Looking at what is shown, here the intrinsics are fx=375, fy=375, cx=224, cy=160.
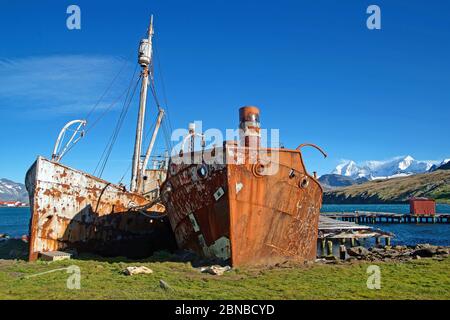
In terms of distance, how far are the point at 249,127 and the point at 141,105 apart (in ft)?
→ 38.5

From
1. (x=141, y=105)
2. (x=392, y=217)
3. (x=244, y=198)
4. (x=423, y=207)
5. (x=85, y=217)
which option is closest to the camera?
(x=244, y=198)

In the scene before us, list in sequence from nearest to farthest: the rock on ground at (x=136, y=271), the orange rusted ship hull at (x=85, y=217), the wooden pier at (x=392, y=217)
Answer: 1. the rock on ground at (x=136, y=271)
2. the orange rusted ship hull at (x=85, y=217)
3. the wooden pier at (x=392, y=217)

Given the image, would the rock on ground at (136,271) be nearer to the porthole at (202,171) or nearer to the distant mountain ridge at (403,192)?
the porthole at (202,171)

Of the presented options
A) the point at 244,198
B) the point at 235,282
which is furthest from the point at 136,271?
the point at 244,198

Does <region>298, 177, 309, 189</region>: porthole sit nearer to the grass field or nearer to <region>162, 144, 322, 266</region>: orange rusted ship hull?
<region>162, 144, 322, 266</region>: orange rusted ship hull

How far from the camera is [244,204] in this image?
39.4ft

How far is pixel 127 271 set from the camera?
10984 millimetres

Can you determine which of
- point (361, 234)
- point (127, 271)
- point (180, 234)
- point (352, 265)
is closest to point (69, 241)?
point (180, 234)

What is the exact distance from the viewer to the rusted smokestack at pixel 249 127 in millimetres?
12789

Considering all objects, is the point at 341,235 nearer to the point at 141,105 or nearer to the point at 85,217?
the point at 141,105

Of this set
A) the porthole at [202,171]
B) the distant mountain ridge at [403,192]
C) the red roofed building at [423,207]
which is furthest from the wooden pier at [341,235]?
the distant mountain ridge at [403,192]

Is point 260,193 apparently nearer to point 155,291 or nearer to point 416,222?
point 155,291

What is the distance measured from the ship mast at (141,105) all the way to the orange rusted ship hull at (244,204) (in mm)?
8385
